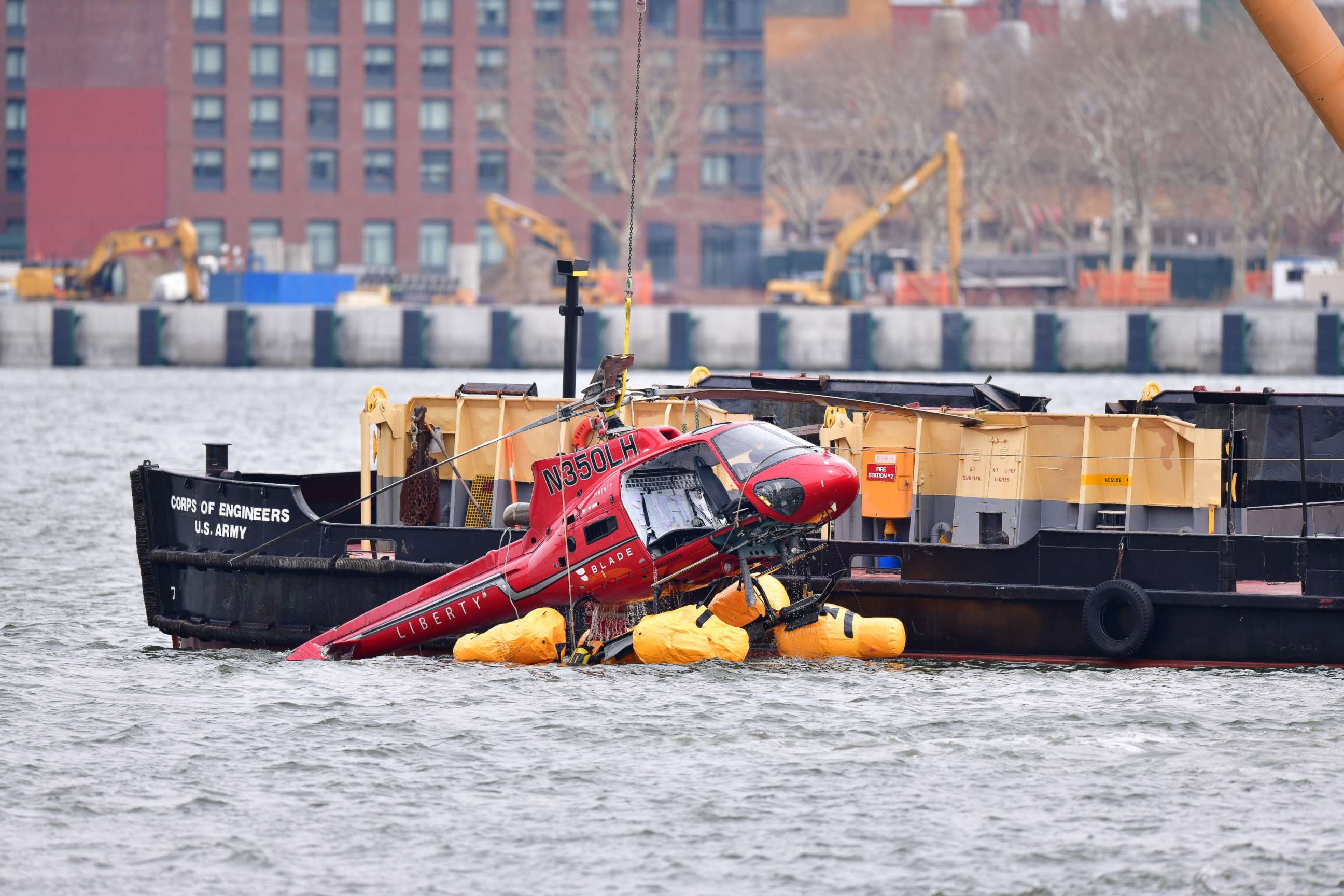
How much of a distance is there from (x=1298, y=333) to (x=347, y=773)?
224 feet

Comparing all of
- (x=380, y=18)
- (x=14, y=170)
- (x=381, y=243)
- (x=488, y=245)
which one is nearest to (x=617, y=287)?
(x=488, y=245)

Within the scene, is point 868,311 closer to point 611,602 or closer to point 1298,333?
point 1298,333

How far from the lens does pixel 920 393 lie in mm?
24312

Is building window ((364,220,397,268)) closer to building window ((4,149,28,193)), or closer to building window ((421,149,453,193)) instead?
building window ((421,149,453,193))

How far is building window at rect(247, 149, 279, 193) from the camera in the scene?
114188 millimetres

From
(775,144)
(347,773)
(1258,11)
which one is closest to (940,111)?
(775,144)

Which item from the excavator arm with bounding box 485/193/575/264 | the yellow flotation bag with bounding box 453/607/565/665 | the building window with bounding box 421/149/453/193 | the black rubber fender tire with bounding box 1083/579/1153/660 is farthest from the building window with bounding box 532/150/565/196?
the black rubber fender tire with bounding box 1083/579/1153/660

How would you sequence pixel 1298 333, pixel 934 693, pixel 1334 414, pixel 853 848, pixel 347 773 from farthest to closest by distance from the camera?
pixel 1298 333 → pixel 1334 414 → pixel 934 693 → pixel 347 773 → pixel 853 848

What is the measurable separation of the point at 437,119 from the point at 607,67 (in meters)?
10.3

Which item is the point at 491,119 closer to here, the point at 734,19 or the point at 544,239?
the point at 544,239

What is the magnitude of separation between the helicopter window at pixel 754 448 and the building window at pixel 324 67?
99.0 m

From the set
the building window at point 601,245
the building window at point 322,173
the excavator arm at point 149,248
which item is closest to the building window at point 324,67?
the building window at point 322,173

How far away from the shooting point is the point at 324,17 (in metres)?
115

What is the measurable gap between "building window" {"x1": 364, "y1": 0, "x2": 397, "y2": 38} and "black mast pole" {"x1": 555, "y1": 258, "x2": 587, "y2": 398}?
94225 mm
